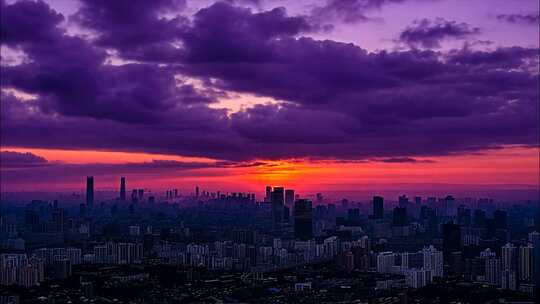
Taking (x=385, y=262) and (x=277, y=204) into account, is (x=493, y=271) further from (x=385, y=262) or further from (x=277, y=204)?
(x=277, y=204)

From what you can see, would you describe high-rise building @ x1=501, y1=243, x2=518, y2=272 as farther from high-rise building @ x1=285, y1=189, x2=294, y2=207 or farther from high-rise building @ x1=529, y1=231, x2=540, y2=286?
high-rise building @ x1=285, y1=189, x2=294, y2=207

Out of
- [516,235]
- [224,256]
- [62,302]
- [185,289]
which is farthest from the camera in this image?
[516,235]

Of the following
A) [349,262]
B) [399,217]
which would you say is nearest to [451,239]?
[349,262]

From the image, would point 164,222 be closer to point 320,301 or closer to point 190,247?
point 190,247

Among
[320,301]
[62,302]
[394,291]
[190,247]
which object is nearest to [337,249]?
[190,247]

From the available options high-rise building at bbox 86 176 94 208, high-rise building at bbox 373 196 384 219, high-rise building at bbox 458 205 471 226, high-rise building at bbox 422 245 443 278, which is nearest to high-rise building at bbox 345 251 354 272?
high-rise building at bbox 422 245 443 278

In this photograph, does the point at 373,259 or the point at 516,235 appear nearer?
the point at 373,259
